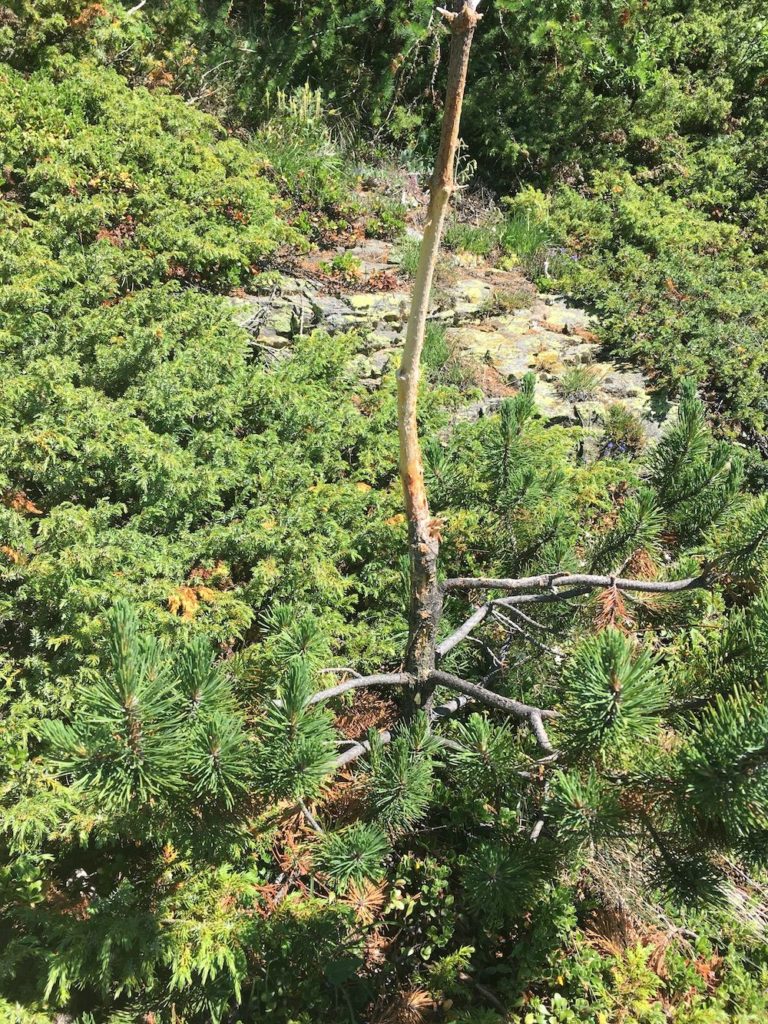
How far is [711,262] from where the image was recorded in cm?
645

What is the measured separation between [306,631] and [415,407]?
749mm

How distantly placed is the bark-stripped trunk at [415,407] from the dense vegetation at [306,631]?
12.8 inches

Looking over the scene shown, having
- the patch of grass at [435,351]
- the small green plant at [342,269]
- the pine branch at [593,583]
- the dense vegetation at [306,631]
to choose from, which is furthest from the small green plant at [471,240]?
the pine branch at [593,583]

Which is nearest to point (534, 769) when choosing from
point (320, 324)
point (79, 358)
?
point (79, 358)

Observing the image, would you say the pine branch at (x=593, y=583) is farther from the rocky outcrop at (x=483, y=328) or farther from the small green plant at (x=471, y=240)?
the small green plant at (x=471, y=240)

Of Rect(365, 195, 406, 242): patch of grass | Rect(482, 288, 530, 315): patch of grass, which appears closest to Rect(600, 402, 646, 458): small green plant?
Rect(482, 288, 530, 315): patch of grass

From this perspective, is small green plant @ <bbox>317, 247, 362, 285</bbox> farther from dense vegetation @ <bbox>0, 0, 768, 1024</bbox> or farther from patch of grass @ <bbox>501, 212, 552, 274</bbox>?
patch of grass @ <bbox>501, 212, 552, 274</bbox>

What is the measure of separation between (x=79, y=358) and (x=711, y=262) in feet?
18.3

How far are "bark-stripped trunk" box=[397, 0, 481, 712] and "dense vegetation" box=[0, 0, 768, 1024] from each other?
33 cm

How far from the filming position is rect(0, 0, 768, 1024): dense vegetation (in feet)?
4.87

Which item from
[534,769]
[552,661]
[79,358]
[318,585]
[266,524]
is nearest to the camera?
[534,769]

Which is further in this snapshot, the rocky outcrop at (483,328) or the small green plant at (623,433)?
the rocky outcrop at (483,328)

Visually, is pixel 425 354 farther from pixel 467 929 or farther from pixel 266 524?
pixel 467 929

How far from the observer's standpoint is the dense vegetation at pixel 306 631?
148cm
